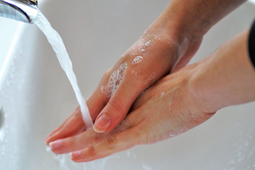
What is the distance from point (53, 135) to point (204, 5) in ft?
1.48

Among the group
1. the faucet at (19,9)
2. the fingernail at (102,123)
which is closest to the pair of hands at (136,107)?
the fingernail at (102,123)

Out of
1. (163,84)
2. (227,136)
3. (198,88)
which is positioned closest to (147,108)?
(163,84)

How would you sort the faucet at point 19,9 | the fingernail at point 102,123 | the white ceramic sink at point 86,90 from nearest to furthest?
the faucet at point 19,9 < the fingernail at point 102,123 < the white ceramic sink at point 86,90

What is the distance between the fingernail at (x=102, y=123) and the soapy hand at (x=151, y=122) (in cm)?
3

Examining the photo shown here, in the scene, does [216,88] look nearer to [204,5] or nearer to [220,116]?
[204,5]

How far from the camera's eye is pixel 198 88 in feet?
1.35

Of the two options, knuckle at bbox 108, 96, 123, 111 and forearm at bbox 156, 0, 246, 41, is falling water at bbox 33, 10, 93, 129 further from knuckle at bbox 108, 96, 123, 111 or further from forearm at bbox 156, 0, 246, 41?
forearm at bbox 156, 0, 246, 41

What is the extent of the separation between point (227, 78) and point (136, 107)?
29 centimetres

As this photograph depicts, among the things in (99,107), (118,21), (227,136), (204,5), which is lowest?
(227,136)

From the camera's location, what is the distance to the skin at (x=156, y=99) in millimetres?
486

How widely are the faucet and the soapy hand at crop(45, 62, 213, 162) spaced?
0.27 m

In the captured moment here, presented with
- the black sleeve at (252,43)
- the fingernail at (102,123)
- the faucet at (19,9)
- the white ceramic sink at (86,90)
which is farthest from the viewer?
the white ceramic sink at (86,90)

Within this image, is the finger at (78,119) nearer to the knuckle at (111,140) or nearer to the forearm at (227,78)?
the knuckle at (111,140)

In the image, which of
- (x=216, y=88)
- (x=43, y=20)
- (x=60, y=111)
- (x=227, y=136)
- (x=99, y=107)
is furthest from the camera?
(x=60, y=111)
